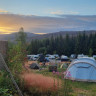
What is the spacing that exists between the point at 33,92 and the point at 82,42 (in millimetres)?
55447

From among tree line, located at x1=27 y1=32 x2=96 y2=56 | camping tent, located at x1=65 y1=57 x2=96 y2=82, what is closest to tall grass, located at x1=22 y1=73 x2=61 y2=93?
camping tent, located at x1=65 y1=57 x2=96 y2=82

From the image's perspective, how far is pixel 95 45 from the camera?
56.0 meters

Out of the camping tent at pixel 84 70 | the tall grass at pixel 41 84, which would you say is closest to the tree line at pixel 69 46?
the camping tent at pixel 84 70

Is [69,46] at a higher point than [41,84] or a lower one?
lower

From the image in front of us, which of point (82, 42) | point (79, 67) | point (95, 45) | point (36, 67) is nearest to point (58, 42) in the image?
point (82, 42)

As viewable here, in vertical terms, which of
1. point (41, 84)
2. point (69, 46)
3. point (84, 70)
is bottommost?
point (69, 46)

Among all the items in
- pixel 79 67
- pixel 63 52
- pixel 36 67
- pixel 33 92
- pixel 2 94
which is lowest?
pixel 63 52

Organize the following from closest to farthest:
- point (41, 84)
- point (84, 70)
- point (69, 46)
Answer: point (41, 84) < point (84, 70) < point (69, 46)

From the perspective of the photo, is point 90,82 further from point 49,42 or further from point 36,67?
point 49,42

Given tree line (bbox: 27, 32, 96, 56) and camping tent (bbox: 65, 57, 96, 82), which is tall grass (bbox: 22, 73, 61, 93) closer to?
camping tent (bbox: 65, 57, 96, 82)

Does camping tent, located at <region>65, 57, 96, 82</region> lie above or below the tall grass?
below

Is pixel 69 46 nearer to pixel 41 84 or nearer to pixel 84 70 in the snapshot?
pixel 84 70

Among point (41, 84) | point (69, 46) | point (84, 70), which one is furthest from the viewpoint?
point (69, 46)

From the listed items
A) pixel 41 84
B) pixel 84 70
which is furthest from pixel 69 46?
pixel 41 84
